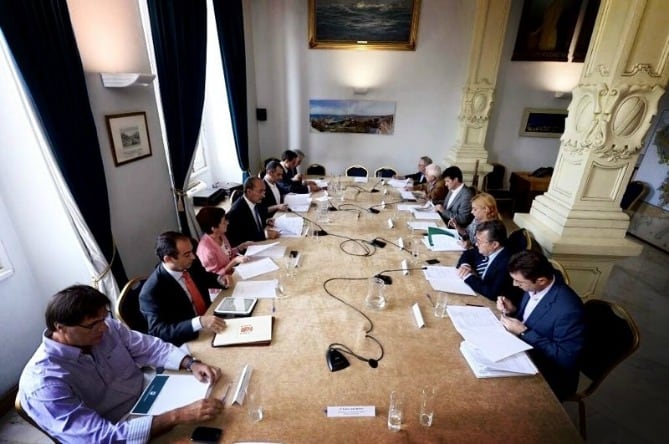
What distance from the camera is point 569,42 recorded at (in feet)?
19.7

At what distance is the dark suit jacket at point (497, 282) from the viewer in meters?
2.29

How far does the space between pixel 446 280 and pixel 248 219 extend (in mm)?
2007

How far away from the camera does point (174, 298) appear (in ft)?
6.70

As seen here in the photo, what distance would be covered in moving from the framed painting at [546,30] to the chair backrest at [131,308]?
23.4 ft

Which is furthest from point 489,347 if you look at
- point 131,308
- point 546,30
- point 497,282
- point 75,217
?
point 546,30

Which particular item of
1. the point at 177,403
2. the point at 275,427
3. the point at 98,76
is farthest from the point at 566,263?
the point at 98,76

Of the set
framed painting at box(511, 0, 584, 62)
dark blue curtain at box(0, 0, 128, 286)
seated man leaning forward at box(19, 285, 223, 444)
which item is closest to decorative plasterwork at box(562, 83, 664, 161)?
seated man leaning forward at box(19, 285, 223, 444)

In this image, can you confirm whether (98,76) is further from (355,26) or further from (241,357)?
(355,26)

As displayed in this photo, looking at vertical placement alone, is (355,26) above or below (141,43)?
above

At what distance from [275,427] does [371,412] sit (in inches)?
16.3

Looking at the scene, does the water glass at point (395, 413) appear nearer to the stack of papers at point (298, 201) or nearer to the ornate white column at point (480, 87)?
the stack of papers at point (298, 201)

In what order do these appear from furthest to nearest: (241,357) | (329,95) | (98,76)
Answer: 1. (329,95)
2. (98,76)
3. (241,357)

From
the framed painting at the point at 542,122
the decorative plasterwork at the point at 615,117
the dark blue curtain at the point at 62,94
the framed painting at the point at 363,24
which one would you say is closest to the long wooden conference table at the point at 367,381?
the dark blue curtain at the point at 62,94

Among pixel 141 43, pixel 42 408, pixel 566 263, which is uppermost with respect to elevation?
pixel 141 43
